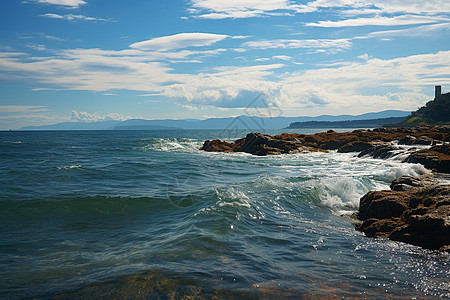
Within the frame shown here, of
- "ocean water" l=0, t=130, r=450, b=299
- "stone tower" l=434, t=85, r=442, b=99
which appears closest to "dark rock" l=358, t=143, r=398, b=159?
"ocean water" l=0, t=130, r=450, b=299

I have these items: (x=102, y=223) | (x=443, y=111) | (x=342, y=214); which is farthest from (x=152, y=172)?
(x=443, y=111)

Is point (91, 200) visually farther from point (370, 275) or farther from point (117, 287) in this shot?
point (370, 275)

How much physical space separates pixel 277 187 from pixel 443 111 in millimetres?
109116

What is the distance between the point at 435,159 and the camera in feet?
66.3

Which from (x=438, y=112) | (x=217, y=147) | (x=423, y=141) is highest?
(x=438, y=112)

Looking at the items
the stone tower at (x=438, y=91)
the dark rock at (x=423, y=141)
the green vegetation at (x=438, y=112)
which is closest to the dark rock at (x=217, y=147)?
the dark rock at (x=423, y=141)

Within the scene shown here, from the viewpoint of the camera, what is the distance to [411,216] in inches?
317

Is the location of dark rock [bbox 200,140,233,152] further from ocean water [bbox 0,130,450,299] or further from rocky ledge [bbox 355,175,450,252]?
rocky ledge [bbox 355,175,450,252]

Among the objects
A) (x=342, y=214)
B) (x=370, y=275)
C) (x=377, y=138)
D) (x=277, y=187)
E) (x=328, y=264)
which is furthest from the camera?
(x=377, y=138)

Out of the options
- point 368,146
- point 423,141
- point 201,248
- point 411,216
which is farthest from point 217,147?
point 201,248

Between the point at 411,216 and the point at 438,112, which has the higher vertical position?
the point at 438,112

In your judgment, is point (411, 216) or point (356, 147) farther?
point (356, 147)

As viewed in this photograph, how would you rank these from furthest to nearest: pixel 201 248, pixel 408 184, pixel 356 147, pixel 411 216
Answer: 1. pixel 356 147
2. pixel 408 184
3. pixel 411 216
4. pixel 201 248

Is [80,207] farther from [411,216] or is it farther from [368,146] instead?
[368,146]
